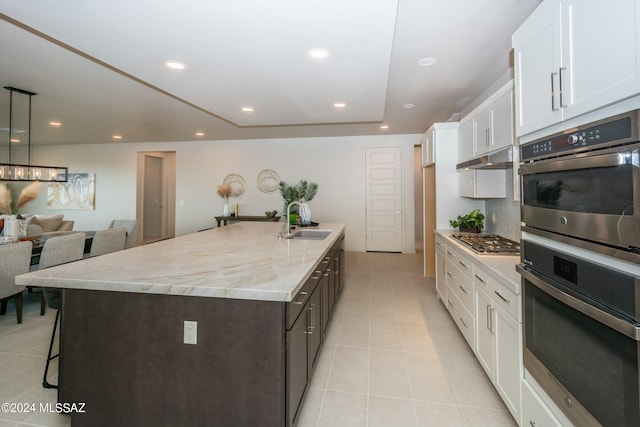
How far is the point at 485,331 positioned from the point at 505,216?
1599mm

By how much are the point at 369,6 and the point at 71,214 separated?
957 cm

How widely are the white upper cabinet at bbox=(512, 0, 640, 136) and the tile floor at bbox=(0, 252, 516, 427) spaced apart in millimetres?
1734

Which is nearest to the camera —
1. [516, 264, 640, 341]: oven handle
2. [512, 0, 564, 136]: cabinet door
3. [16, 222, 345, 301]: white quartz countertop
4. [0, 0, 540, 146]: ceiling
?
[516, 264, 640, 341]: oven handle

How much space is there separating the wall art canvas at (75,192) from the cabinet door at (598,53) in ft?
32.2

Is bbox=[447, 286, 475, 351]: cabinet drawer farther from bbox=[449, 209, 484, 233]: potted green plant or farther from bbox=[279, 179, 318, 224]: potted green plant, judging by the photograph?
bbox=[279, 179, 318, 224]: potted green plant

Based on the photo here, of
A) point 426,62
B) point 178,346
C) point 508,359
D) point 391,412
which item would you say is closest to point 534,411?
point 508,359

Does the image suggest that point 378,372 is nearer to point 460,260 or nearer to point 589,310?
point 460,260

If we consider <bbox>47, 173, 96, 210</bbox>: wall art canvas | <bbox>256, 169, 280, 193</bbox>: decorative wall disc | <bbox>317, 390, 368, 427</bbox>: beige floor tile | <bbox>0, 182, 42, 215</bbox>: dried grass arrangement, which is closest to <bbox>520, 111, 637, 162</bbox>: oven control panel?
<bbox>317, 390, 368, 427</bbox>: beige floor tile

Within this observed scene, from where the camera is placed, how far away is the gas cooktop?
221 centimetres

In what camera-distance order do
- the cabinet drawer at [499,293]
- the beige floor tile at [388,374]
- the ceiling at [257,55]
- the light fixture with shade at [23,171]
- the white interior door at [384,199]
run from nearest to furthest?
the cabinet drawer at [499,293] → the ceiling at [257,55] → the beige floor tile at [388,374] → the light fixture with shade at [23,171] → the white interior door at [384,199]

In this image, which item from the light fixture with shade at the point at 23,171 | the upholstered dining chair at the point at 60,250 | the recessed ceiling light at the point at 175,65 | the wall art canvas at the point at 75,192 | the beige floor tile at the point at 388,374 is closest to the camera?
the beige floor tile at the point at 388,374

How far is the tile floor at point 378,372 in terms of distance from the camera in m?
1.75

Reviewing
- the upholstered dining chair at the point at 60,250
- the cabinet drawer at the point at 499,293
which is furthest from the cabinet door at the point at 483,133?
the upholstered dining chair at the point at 60,250

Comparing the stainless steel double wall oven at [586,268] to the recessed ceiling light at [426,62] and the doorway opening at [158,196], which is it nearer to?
the recessed ceiling light at [426,62]
